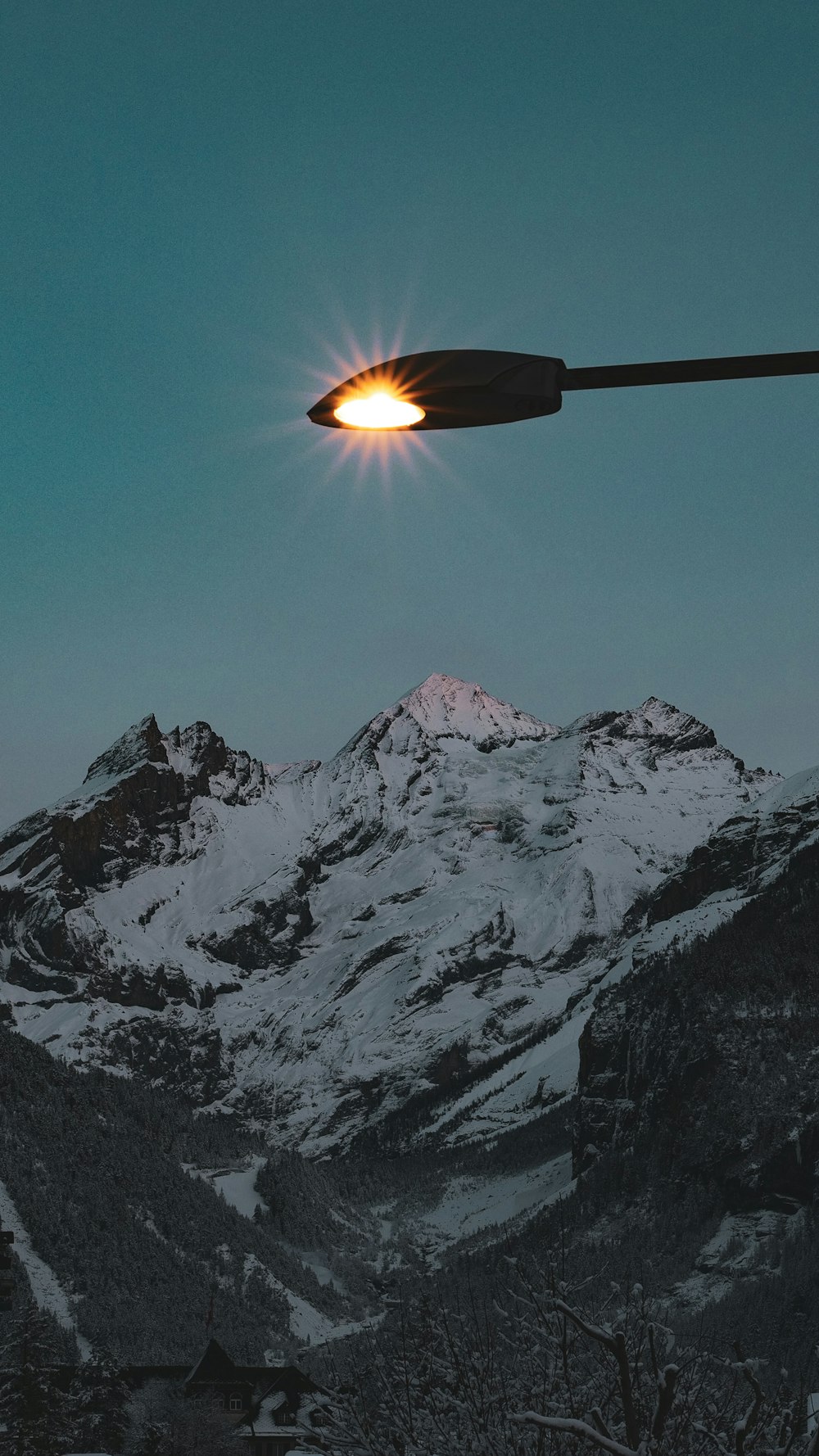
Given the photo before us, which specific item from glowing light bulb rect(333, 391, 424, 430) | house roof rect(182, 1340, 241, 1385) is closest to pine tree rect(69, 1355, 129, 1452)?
house roof rect(182, 1340, 241, 1385)

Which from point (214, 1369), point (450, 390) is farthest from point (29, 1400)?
point (450, 390)

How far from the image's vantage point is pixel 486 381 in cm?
1186

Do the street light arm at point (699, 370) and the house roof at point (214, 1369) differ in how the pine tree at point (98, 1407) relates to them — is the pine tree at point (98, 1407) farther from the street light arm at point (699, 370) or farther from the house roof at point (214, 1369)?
the street light arm at point (699, 370)

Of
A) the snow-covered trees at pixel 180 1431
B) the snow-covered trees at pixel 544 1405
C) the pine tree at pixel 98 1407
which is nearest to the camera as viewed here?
the snow-covered trees at pixel 544 1405

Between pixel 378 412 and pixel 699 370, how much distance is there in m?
2.24

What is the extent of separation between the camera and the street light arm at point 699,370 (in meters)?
11.9

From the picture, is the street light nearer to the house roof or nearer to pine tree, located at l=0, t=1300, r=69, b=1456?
pine tree, located at l=0, t=1300, r=69, b=1456

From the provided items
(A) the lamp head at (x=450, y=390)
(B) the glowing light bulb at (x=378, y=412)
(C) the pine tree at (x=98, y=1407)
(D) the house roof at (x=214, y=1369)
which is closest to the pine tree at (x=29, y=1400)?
(C) the pine tree at (x=98, y=1407)

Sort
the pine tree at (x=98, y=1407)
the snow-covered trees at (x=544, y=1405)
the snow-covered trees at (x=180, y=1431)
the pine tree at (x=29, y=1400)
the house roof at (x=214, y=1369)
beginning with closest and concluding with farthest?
the snow-covered trees at (x=544, y=1405) → the pine tree at (x=29, y=1400) → the snow-covered trees at (x=180, y=1431) → the pine tree at (x=98, y=1407) → the house roof at (x=214, y=1369)

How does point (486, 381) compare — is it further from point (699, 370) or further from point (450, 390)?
point (699, 370)

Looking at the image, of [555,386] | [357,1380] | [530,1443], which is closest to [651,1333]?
[530,1443]

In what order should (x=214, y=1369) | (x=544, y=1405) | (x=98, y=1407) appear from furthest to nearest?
(x=214, y=1369) < (x=98, y=1407) < (x=544, y=1405)

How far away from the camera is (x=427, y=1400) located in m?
30.0

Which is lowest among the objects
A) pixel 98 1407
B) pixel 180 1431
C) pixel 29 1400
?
pixel 180 1431
